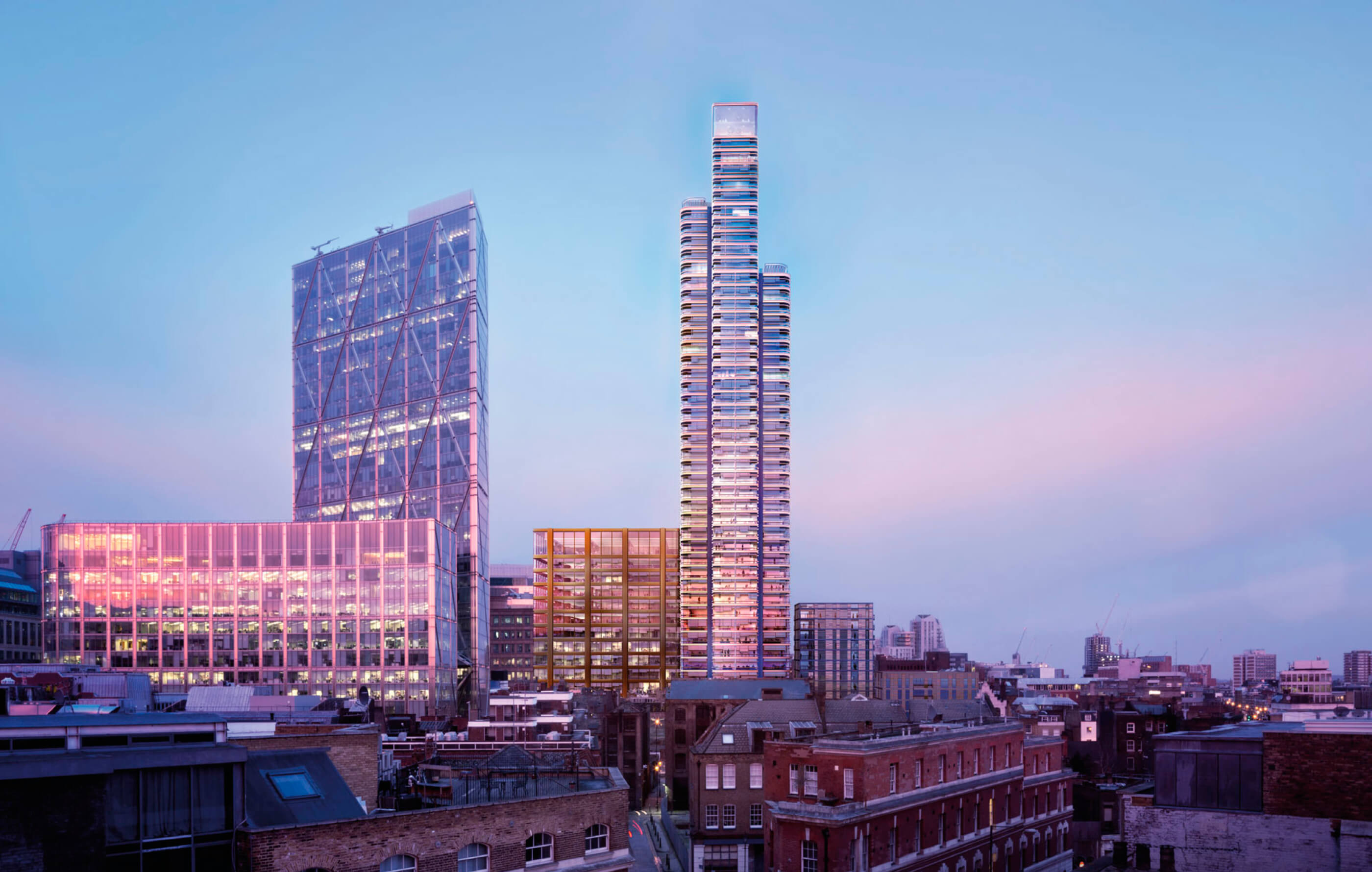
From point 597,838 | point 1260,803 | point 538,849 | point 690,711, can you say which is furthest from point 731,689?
point 1260,803

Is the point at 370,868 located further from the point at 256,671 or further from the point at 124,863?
the point at 256,671

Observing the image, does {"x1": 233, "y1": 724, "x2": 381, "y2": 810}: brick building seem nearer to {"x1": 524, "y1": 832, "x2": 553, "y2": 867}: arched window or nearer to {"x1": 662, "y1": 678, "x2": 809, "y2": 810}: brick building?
{"x1": 524, "y1": 832, "x2": 553, "y2": 867}: arched window

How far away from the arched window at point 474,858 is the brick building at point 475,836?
33 mm

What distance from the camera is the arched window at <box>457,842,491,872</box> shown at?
33406mm

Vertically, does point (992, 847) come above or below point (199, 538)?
below

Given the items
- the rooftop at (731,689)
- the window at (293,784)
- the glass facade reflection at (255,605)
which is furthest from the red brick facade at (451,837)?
the glass facade reflection at (255,605)

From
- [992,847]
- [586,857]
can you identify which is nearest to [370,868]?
[586,857]

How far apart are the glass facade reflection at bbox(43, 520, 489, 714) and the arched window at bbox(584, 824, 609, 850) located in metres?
147

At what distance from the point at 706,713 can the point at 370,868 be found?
83906 mm

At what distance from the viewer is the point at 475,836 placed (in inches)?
1329

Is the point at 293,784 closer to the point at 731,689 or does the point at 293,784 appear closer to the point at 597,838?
the point at 597,838

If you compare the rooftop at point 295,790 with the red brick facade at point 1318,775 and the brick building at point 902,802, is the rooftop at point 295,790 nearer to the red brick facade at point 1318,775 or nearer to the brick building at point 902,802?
the brick building at point 902,802

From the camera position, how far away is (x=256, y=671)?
180 metres

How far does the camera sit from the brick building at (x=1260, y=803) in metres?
34.5
